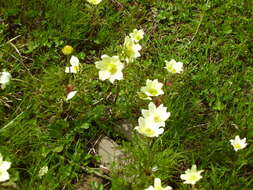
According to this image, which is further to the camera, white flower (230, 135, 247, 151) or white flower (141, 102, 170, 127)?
white flower (230, 135, 247, 151)

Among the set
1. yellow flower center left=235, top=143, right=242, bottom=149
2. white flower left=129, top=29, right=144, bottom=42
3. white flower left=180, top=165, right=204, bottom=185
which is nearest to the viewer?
white flower left=180, top=165, right=204, bottom=185

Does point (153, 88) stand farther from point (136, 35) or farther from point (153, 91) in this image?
point (136, 35)

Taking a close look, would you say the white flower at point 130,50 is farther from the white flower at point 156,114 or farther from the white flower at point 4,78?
the white flower at point 4,78

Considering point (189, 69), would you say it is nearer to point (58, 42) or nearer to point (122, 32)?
point (122, 32)

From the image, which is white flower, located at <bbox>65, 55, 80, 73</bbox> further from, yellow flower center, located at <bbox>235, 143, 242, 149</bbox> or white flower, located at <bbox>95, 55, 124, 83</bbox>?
yellow flower center, located at <bbox>235, 143, 242, 149</bbox>

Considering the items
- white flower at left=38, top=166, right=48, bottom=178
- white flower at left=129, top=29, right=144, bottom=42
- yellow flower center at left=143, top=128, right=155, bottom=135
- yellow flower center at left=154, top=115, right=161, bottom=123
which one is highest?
white flower at left=129, top=29, right=144, bottom=42

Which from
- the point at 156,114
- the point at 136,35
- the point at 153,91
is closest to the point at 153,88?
the point at 153,91

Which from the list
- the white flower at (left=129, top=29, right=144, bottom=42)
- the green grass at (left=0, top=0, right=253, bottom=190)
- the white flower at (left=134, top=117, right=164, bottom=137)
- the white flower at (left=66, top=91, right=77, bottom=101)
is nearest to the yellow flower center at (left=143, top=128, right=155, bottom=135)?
the white flower at (left=134, top=117, right=164, bottom=137)
